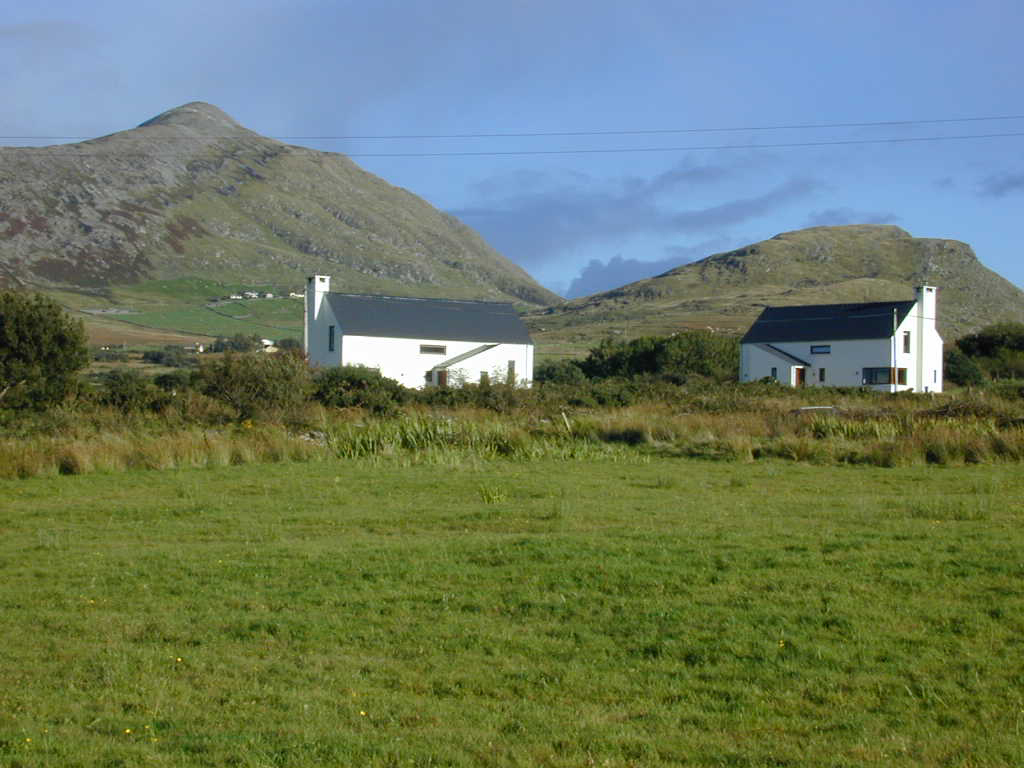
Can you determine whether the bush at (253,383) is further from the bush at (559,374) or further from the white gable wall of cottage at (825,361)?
the white gable wall of cottage at (825,361)

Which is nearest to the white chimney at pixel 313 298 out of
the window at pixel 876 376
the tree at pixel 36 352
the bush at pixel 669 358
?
the bush at pixel 669 358

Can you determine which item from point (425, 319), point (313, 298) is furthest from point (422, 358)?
point (313, 298)

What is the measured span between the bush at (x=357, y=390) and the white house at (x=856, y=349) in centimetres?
2946

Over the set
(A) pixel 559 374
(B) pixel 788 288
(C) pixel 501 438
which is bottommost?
(C) pixel 501 438

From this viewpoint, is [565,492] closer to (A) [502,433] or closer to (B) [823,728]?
(A) [502,433]

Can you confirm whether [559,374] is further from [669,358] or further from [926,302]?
[926,302]

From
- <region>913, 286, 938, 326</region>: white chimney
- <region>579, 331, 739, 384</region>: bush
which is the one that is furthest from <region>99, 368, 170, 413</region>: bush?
<region>913, 286, 938, 326</region>: white chimney

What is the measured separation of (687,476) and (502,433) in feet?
19.6

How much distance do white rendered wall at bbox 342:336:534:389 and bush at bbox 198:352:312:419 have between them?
2380cm

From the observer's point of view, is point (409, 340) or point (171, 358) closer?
point (409, 340)

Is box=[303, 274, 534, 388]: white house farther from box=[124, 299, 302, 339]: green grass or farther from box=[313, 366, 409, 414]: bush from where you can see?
box=[124, 299, 302, 339]: green grass

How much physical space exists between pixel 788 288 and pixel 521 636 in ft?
549

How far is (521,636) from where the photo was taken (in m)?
7.11

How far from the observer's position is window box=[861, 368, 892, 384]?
2249 inches
